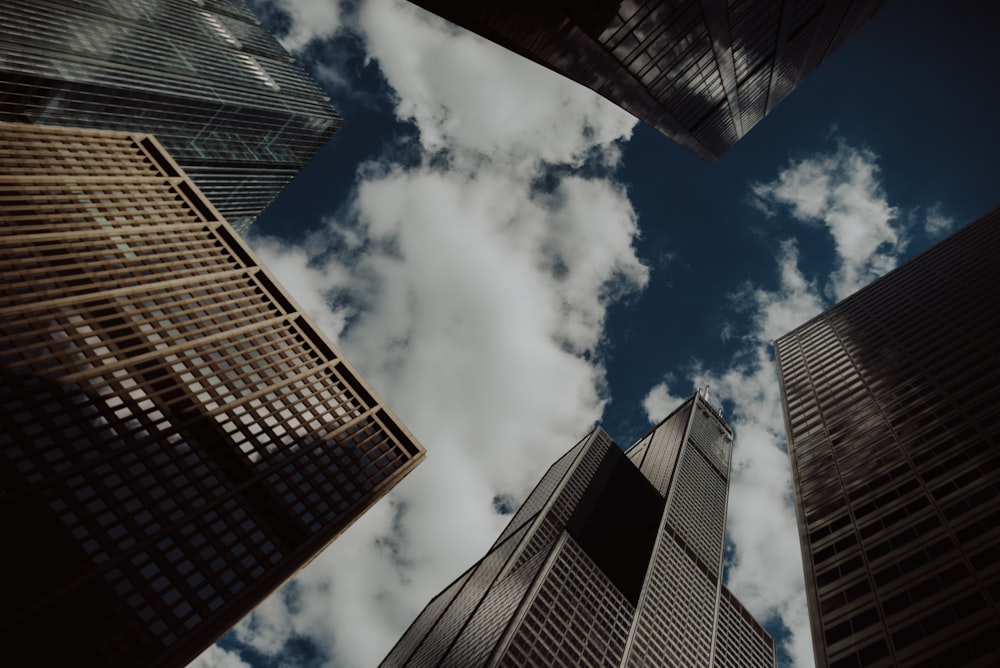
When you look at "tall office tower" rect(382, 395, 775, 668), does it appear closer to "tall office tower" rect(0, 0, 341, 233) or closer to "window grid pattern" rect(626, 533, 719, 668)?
"window grid pattern" rect(626, 533, 719, 668)

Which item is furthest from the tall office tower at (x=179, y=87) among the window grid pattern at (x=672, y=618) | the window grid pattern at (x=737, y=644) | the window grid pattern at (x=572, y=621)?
the window grid pattern at (x=737, y=644)

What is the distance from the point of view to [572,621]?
461 ft

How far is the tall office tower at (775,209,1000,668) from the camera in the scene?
3653 centimetres

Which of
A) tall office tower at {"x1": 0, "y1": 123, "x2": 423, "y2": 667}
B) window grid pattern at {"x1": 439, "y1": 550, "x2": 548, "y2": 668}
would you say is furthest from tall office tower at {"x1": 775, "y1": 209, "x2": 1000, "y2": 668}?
window grid pattern at {"x1": 439, "y1": 550, "x2": 548, "y2": 668}

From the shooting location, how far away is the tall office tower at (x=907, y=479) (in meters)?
36.5

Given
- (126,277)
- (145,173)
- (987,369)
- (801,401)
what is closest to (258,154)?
(145,173)

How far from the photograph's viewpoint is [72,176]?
110000 millimetres

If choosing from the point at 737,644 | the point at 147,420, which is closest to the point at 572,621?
the point at 737,644

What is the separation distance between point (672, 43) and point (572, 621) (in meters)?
131

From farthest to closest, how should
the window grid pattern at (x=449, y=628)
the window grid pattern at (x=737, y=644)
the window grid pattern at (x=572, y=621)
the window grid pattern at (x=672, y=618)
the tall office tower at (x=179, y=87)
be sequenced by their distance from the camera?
1. the window grid pattern at (x=737, y=644)
2. the window grid pattern at (x=449, y=628)
3. the window grid pattern at (x=672, y=618)
4. the window grid pattern at (x=572, y=621)
5. the tall office tower at (x=179, y=87)

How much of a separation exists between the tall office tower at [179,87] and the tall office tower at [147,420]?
9969 millimetres

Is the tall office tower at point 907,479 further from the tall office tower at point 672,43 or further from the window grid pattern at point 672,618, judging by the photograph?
the window grid pattern at point 672,618

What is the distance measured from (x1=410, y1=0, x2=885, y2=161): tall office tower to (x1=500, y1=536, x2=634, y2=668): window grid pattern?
342 ft

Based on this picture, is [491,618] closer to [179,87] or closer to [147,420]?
[147,420]
